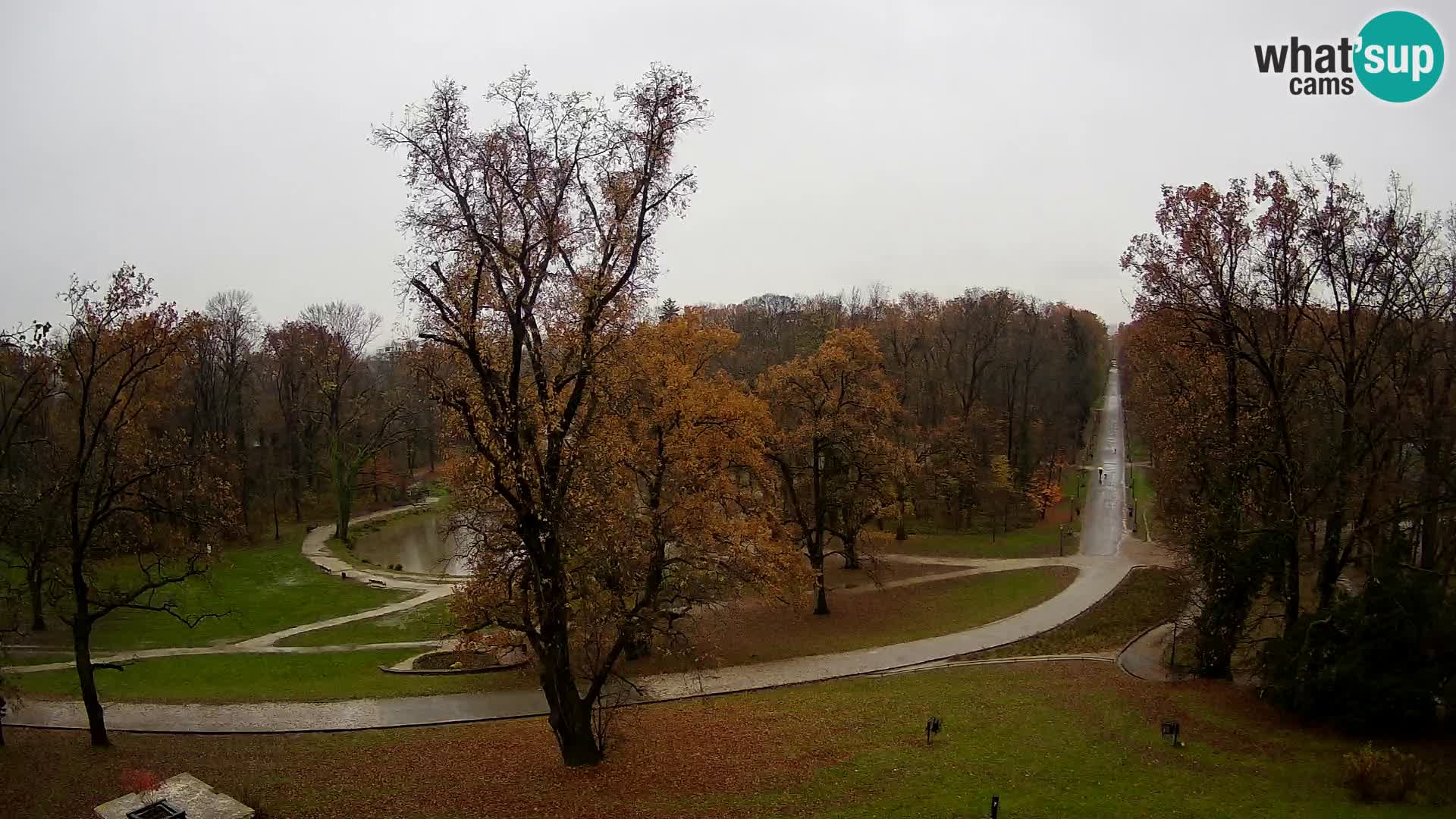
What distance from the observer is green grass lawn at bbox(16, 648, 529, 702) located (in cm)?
1931

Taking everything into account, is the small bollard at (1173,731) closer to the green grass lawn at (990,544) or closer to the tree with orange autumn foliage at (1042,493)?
the green grass lawn at (990,544)

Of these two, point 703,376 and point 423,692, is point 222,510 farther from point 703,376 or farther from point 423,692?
point 703,376

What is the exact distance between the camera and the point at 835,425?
88.4ft

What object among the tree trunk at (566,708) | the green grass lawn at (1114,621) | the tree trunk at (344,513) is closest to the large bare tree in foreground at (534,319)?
the tree trunk at (566,708)

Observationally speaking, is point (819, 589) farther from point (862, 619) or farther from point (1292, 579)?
point (1292, 579)

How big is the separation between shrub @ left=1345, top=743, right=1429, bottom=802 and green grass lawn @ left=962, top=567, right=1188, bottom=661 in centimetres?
997

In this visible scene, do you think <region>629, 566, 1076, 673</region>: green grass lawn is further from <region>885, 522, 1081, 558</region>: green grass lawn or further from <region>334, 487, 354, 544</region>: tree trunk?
<region>334, 487, 354, 544</region>: tree trunk

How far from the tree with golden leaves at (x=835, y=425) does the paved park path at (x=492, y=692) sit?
13.5ft

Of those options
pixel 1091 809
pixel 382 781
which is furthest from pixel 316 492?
pixel 1091 809

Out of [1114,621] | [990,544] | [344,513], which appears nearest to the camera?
[1114,621]

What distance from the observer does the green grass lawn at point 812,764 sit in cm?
1202

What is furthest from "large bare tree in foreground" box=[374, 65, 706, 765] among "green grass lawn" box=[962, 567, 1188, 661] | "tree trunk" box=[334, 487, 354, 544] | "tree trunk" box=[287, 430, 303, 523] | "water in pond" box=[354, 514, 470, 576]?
"tree trunk" box=[287, 430, 303, 523]

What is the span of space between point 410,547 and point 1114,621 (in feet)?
119

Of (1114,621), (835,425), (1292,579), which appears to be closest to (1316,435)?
(1292,579)
